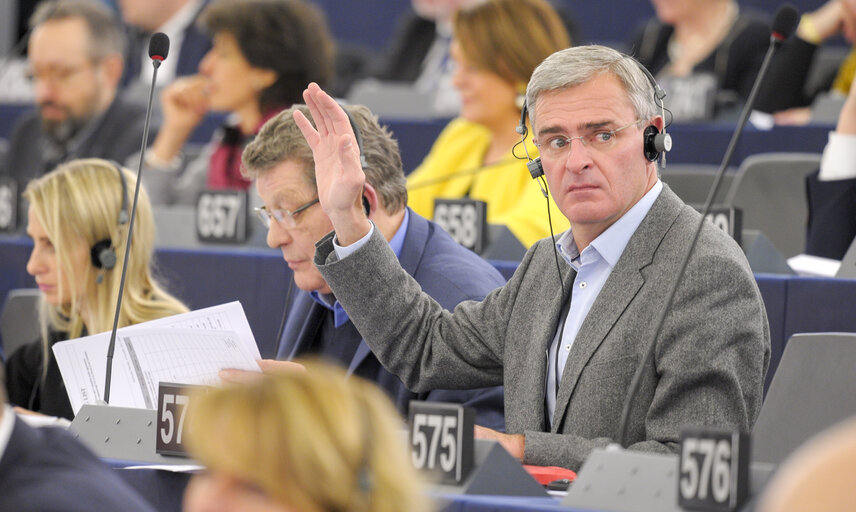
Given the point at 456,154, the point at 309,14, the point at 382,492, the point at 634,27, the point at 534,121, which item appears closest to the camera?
the point at 382,492

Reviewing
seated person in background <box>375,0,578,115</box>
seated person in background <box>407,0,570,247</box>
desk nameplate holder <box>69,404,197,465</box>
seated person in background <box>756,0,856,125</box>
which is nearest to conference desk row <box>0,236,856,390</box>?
seated person in background <box>407,0,570,247</box>

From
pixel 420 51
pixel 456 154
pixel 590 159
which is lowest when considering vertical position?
pixel 590 159

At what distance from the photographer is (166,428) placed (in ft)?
6.87

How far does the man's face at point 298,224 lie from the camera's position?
2.69m

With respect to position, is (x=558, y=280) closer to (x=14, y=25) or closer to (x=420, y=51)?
(x=420, y=51)

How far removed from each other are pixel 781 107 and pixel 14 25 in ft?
17.1

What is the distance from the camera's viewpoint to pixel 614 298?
2.16 metres

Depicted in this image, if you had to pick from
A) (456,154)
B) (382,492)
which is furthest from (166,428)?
A: (456,154)

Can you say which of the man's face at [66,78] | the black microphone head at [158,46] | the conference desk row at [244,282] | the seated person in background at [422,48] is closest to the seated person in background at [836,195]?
the conference desk row at [244,282]

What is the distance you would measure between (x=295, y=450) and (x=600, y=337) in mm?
1133

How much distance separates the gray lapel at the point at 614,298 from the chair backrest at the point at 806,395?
0.38 m

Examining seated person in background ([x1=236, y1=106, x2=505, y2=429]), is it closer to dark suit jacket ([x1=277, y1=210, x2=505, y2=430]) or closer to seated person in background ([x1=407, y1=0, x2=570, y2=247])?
dark suit jacket ([x1=277, y1=210, x2=505, y2=430])

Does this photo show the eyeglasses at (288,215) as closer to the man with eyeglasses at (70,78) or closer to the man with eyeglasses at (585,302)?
the man with eyeglasses at (585,302)

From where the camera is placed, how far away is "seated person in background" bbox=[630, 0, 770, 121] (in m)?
4.87
